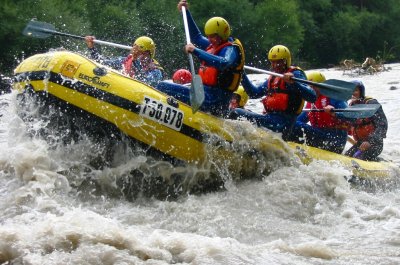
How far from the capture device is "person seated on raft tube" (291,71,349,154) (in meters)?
7.42

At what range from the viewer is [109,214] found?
17.6 feet

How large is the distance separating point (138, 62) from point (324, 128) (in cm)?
233

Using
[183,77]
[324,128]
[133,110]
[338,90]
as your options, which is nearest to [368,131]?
[324,128]

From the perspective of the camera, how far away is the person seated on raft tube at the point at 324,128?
7.42 metres

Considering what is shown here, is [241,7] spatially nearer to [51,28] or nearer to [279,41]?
[279,41]

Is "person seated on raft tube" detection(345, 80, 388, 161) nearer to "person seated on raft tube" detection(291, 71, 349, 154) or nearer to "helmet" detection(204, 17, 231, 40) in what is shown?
"person seated on raft tube" detection(291, 71, 349, 154)

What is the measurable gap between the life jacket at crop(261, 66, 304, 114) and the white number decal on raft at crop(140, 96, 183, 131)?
1401 millimetres

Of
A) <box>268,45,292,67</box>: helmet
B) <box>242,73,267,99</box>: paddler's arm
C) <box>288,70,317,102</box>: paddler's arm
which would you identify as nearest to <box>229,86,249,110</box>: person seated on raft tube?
<box>242,73,267,99</box>: paddler's arm

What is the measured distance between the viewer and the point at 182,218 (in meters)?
5.34

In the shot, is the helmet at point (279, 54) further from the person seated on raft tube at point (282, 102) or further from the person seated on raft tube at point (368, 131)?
the person seated on raft tube at point (368, 131)

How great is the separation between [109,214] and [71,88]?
1181mm

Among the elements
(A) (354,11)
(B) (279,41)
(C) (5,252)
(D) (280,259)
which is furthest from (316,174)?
(A) (354,11)

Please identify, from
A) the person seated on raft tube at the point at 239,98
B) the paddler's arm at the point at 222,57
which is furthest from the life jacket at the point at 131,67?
the paddler's arm at the point at 222,57

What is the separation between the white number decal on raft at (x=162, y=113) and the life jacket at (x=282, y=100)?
1401 mm
